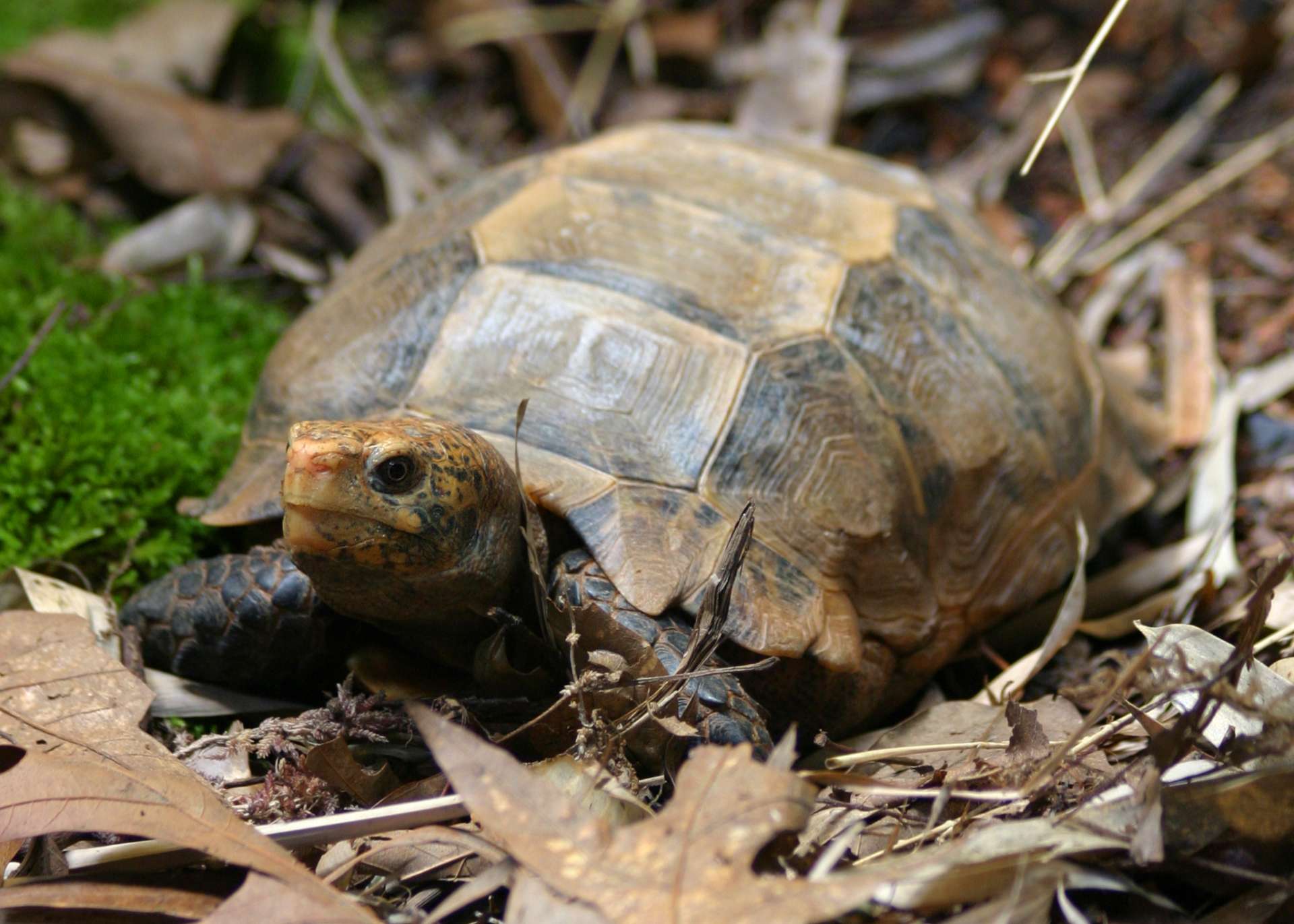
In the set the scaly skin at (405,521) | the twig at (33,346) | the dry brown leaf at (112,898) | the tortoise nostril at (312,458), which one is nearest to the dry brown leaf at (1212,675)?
the scaly skin at (405,521)

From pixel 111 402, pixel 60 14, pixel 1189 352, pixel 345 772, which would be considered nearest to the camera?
pixel 345 772

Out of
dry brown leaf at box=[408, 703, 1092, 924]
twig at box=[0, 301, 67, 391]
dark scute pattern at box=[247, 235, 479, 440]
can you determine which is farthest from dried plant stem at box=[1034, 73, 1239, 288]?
twig at box=[0, 301, 67, 391]

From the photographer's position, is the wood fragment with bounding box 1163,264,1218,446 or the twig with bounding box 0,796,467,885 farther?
the wood fragment with bounding box 1163,264,1218,446

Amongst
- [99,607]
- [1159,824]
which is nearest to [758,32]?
[99,607]

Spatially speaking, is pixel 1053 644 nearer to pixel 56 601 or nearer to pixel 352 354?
pixel 352 354

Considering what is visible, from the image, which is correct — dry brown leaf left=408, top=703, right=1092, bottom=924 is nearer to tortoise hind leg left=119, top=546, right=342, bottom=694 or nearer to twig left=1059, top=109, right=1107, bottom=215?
tortoise hind leg left=119, top=546, right=342, bottom=694

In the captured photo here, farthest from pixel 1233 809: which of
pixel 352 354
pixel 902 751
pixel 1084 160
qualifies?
pixel 1084 160

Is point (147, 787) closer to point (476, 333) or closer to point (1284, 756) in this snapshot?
point (476, 333)
